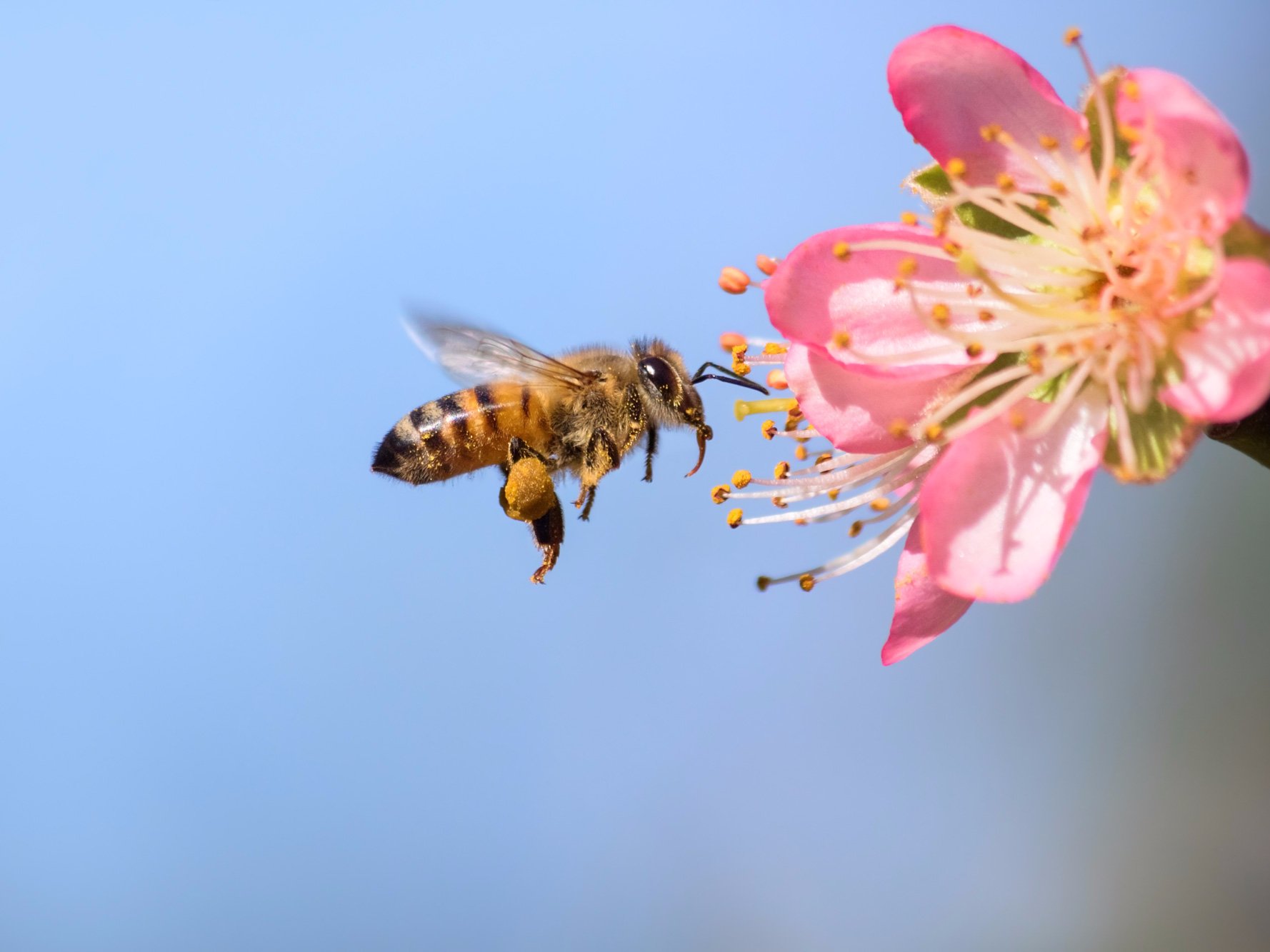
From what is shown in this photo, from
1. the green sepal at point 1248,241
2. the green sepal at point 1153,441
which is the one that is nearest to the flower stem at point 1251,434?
the green sepal at point 1153,441

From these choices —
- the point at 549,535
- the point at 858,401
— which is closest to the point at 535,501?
the point at 549,535

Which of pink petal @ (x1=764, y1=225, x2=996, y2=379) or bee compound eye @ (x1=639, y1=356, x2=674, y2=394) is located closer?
pink petal @ (x1=764, y1=225, x2=996, y2=379)

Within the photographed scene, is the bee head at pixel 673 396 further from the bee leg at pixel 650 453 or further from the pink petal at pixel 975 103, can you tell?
the pink petal at pixel 975 103

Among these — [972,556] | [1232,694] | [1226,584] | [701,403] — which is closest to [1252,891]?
[1232,694]

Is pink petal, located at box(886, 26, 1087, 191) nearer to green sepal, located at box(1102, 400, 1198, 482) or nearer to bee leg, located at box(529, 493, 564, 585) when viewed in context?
green sepal, located at box(1102, 400, 1198, 482)

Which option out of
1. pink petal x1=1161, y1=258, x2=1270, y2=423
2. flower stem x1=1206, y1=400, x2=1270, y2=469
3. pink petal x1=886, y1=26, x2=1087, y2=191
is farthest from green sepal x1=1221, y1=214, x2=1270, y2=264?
pink petal x1=886, y1=26, x2=1087, y2=191

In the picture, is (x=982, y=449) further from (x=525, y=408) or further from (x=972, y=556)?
(x=525, y=408)
